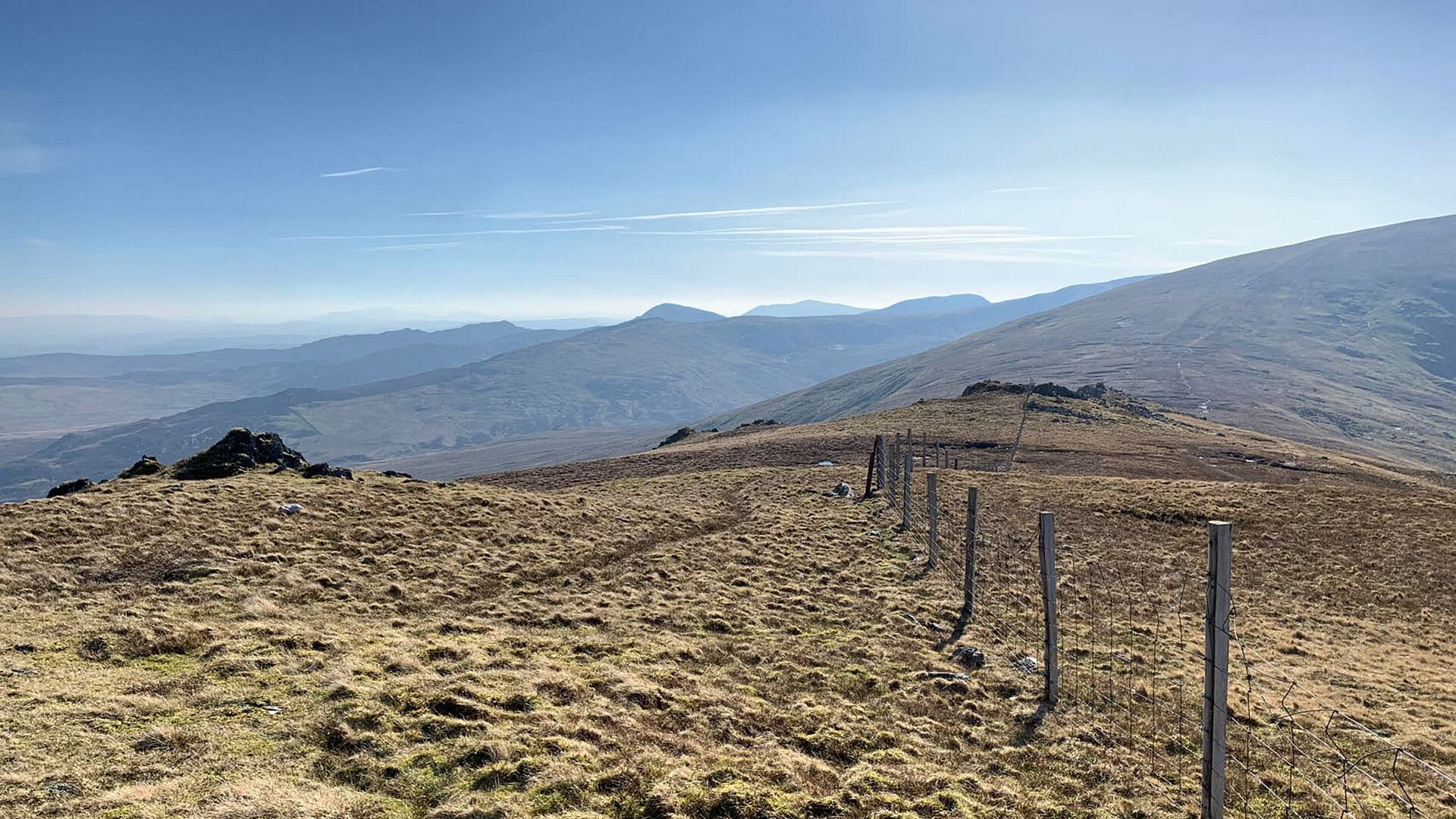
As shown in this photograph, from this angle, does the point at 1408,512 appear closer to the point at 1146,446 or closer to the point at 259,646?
the point at 1146,446

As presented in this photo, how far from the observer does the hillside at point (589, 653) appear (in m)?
9.31

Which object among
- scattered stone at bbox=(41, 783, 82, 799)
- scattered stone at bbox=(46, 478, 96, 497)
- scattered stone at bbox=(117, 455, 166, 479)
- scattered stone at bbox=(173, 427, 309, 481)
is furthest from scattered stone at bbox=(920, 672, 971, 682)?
scattered stone at bbox=(117, 455, 166, 479)

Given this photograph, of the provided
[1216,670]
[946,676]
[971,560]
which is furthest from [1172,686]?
[1216,670]

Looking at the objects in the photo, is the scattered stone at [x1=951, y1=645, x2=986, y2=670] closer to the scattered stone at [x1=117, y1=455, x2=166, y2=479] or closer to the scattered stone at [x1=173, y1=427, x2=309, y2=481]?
the scattered stone at [x1=173, y1=427, x2=309, y2=481]

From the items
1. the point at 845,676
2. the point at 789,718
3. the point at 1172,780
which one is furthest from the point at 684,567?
the point at 1172,780

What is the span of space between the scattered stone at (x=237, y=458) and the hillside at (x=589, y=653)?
1586 mm

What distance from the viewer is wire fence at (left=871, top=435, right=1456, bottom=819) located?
9914mm

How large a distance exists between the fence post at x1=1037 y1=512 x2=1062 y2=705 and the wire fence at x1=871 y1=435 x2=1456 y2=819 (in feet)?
0.11

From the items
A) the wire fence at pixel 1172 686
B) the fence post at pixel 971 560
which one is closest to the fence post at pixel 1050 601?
the wire fence at pixel 1172 686

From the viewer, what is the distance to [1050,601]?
42.8ft

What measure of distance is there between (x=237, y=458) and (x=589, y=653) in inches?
1028

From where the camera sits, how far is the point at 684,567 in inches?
924

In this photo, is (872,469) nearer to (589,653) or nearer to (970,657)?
(970,657)

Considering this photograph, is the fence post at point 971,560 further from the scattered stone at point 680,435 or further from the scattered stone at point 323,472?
the scattered stone at point 680,435
